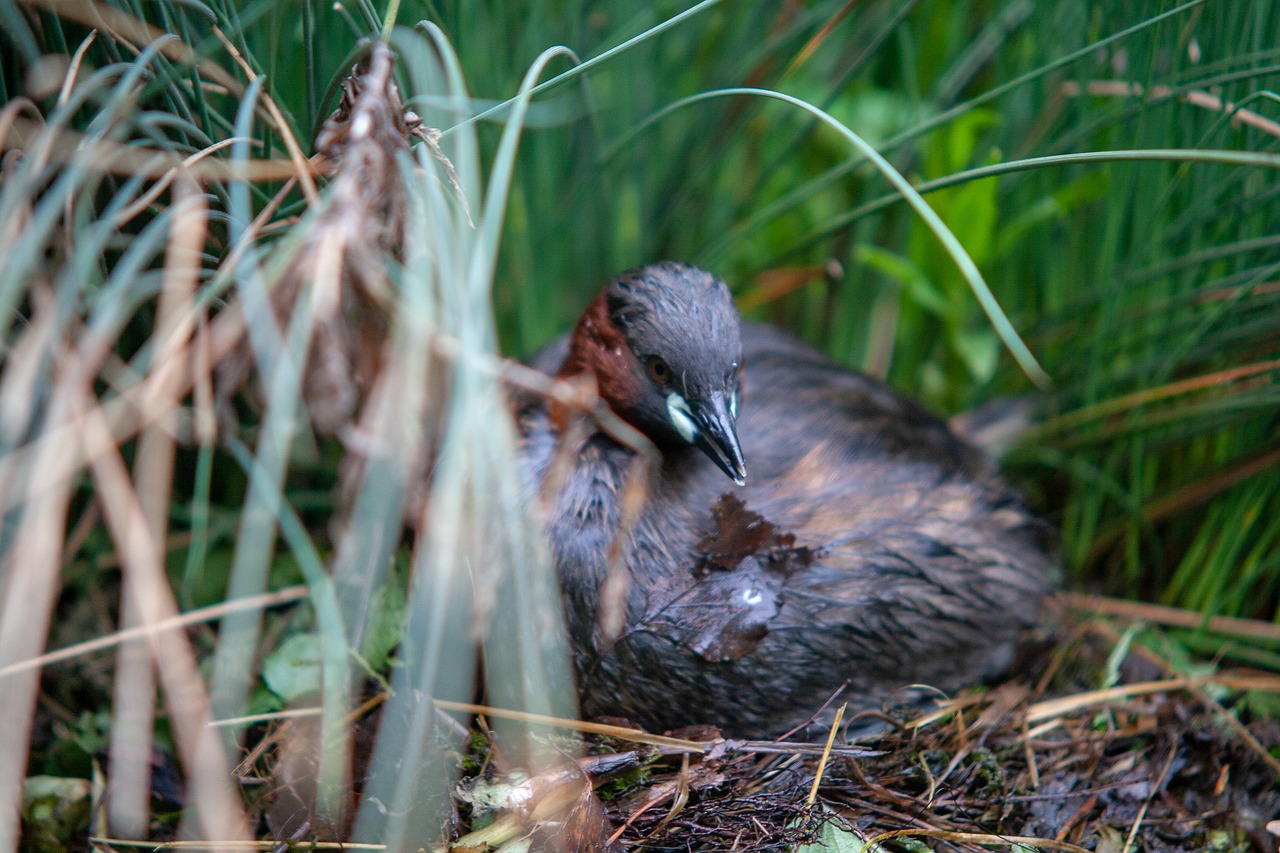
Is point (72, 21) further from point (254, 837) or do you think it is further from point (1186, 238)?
point (1186, 238)

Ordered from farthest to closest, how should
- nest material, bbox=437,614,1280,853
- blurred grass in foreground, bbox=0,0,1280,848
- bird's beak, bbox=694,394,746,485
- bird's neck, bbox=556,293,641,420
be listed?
bird's neck, bbox=556,293,641,420, bird's beak, bbox=694,394,746,485, nest material, bbox=437,614,1280,853, blurred grass in foreground, bbox=0,0,1280,848

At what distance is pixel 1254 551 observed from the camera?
2.31 m

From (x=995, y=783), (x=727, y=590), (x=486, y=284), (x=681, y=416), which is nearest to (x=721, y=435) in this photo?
(x=681, y=416)

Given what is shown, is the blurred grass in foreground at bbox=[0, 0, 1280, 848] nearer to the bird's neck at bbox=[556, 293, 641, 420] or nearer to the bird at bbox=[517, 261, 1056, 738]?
the bird at bbox=[517, 261, 1056, 738]

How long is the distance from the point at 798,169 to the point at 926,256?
0.63 metres

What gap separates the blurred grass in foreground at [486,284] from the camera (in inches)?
51.4

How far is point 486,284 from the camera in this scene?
4.40 feet

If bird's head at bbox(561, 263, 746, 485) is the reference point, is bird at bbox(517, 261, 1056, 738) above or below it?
below

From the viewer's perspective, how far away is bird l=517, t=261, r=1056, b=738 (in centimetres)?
183

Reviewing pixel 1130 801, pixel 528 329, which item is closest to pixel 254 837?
pixel 528 329

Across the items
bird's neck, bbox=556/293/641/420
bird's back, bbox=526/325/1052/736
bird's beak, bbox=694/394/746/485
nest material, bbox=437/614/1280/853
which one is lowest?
nest material, bbox=437/614/1280/853

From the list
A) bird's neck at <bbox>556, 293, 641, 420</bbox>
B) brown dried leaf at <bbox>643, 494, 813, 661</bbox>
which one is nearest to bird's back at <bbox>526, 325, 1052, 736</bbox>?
brown dried leaf at <bbox>643, 494, 813, 661</bbox>

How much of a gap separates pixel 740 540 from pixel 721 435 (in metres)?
0.21

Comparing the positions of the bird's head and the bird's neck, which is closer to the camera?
the bird's head
